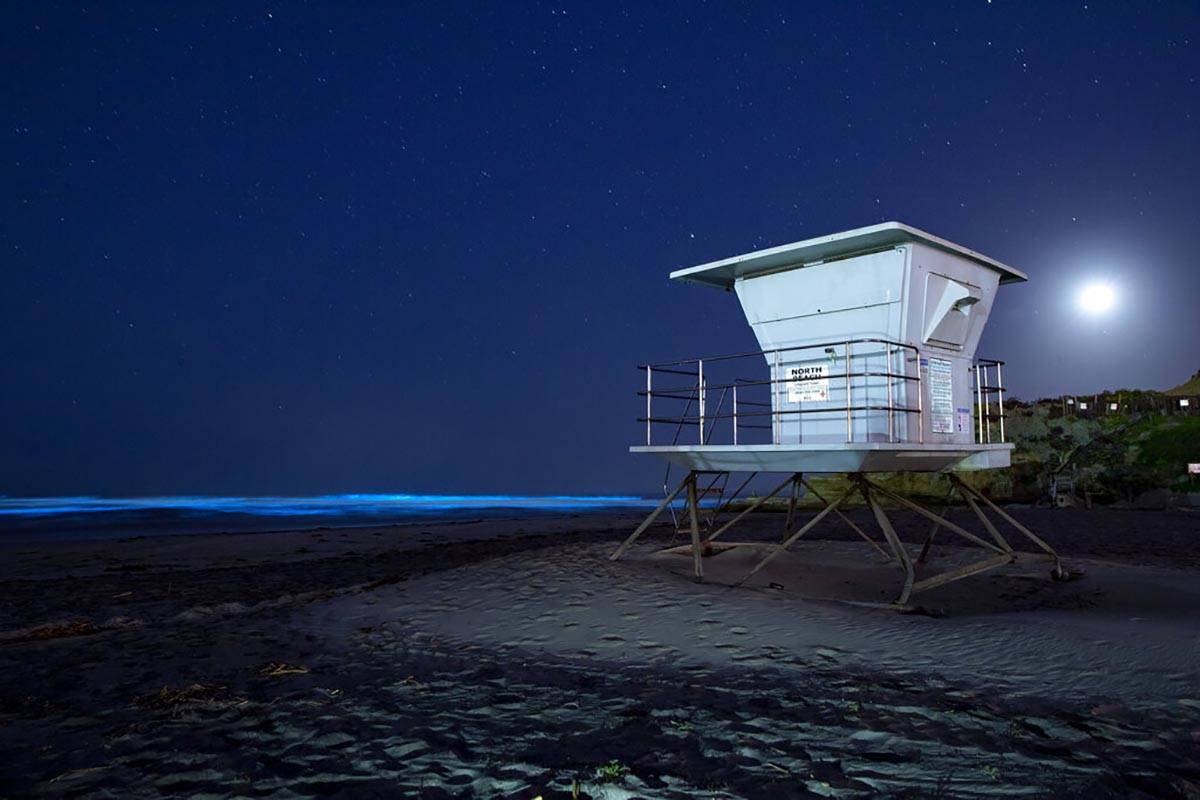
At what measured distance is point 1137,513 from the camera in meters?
31.8

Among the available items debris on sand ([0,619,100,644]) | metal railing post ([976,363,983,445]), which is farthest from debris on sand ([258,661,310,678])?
metal railing post ([976,363,983,445])

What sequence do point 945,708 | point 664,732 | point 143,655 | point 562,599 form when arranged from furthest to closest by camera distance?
point 562,599 < point 143,655 < point 945,708 < point 664,732

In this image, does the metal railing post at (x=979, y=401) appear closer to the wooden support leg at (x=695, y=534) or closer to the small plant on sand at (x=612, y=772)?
the wooden support leg at (x=695, y=534)

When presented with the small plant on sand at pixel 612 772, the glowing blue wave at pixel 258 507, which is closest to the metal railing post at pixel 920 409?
the small plant on sand at pixel 612 772

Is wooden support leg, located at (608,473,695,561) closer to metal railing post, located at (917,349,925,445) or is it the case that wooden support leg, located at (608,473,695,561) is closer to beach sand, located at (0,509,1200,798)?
beach sand, located at (0,509,1200,798)

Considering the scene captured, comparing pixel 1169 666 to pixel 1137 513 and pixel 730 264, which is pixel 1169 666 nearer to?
pixel 730 264

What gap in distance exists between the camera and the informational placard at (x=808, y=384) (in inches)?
503

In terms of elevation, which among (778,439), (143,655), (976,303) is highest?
(976,303)

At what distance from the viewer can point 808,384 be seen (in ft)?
42.7

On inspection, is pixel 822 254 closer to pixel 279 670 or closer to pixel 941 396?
pixel 941 396

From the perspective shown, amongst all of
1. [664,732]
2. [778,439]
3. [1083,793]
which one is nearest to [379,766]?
[664,732]

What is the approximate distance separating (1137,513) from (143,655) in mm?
37760

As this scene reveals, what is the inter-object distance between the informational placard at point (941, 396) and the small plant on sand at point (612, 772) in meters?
9.51

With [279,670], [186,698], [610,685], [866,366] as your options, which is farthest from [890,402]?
[186,698]
